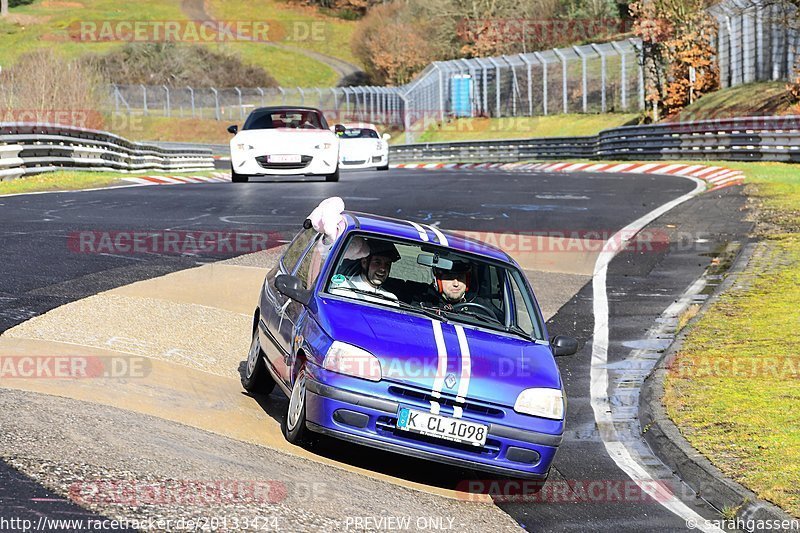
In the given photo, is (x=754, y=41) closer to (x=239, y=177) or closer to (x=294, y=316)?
(x=239, y=177)

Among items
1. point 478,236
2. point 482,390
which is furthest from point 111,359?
point 478,236

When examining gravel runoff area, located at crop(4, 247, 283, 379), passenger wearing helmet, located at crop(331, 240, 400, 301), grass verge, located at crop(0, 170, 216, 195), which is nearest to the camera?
passenger wearing helmet, located at crop(331, 240, 400, 301)

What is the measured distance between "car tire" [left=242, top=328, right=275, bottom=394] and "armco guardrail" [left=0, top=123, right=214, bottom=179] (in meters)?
17.3

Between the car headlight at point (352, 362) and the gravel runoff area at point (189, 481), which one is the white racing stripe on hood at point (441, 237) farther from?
the gravel runoff area at point (189, 481)

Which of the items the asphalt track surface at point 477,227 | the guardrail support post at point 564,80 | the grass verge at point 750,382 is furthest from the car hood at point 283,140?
the guardrail support post at point 564,80

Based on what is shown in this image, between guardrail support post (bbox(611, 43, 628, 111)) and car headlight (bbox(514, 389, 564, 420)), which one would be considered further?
guardrail support post (bbox(611, 43, 628, 111))

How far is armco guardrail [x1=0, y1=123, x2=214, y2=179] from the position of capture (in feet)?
83.9

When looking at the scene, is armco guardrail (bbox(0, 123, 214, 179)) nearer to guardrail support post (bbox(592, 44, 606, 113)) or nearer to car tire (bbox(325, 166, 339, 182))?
car tire (bbox(325, 166, 339, 182))

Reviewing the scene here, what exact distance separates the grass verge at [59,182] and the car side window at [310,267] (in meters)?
16.4

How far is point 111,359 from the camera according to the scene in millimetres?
9055

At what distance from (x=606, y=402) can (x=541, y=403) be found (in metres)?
2.44

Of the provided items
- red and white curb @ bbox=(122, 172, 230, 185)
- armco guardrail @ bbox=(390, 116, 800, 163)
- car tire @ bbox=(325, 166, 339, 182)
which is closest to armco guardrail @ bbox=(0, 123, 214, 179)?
red and white curb @ bbox=(122, 172, 230, 185)

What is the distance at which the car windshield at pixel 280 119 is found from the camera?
24.0m

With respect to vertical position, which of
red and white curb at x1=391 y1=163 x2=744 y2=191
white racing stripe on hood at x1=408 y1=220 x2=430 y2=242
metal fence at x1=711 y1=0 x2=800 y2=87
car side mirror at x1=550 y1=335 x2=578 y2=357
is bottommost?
red and white curb at x1=391 y1=163 x2=744 y2=191
